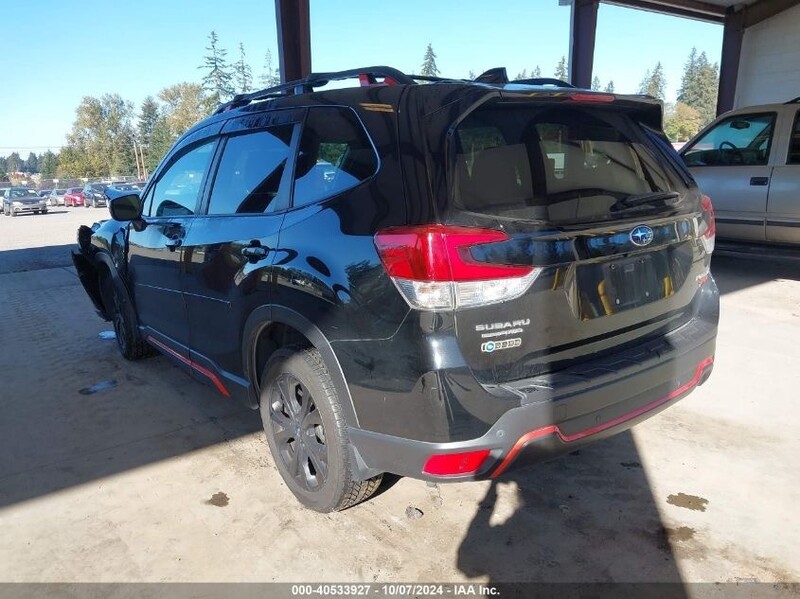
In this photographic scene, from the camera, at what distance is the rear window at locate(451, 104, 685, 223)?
2141mm

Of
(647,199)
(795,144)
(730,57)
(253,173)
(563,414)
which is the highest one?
(730,57)

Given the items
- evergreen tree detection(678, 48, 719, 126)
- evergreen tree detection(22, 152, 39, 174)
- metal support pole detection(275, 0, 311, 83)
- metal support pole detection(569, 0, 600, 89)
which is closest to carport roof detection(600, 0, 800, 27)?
metal support pole detection(569, 0, 600, 89)

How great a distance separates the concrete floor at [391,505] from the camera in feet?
7.88

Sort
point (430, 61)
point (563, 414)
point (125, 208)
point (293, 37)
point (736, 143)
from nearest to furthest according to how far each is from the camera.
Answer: point (563, 414), point (125, 208), point (736, 143), point (293, 37), point (430, 61)

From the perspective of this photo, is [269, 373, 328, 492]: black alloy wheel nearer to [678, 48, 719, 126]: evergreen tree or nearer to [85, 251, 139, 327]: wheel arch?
[85, 251, 139, 327]: wheel arch

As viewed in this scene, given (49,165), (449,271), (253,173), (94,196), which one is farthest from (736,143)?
(49,165)

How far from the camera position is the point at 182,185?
3.72 metres

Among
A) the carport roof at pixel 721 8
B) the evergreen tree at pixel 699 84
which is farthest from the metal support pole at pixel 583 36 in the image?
the evergreen tree at pixel 699 84

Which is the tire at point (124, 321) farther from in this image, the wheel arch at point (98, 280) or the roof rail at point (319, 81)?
the roof rail at point (319, 81)

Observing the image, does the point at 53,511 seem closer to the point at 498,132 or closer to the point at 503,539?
the point at 503,539

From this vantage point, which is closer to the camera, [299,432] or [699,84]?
[299,432]

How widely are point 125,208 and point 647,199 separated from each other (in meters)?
3.33

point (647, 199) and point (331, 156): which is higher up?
point (331, 156)

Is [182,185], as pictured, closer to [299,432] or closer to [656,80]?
[299,432]
